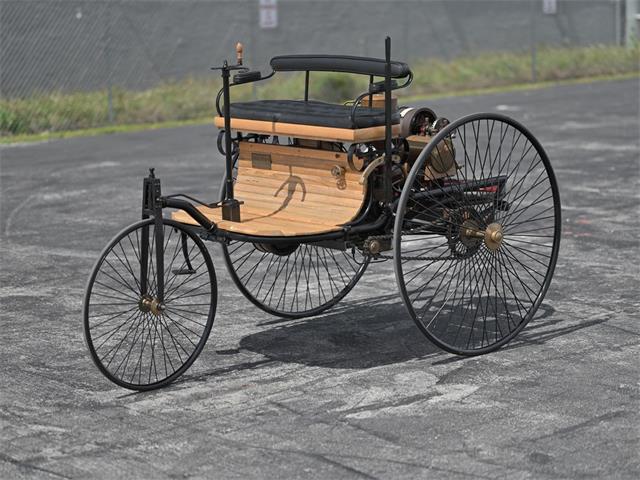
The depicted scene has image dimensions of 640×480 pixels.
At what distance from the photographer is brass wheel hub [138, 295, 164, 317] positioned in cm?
641

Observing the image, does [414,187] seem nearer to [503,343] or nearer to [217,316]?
[503,343]

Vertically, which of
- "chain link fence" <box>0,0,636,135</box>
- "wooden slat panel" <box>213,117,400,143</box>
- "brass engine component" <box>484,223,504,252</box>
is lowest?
"brass engine component" <box>484,223,504,252</box>

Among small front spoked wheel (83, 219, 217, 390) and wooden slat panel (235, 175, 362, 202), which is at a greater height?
wooden slat panel (235, 175, 362, 202)

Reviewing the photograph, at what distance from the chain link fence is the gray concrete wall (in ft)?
0.06

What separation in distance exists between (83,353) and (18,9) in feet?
→ 45.7

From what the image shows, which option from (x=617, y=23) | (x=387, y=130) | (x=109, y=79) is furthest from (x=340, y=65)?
(x=617, y=23)

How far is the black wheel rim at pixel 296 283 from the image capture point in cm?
786

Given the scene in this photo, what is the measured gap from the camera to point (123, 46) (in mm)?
21859

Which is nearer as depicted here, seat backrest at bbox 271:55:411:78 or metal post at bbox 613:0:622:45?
seat backrest at bbox 271:55:411:78

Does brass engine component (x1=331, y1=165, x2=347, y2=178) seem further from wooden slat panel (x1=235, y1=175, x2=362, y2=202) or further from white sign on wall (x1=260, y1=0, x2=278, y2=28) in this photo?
white sign on wall (x1=260, y1=0, x2=278, y2=28)

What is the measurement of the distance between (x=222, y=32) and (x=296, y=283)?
51.1 ft

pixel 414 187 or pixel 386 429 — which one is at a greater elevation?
pixel 414 187

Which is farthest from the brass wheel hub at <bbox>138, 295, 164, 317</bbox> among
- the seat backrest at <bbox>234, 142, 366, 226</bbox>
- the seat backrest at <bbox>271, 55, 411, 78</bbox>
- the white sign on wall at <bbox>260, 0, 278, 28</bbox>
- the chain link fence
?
the white sign on wall at <bbox>260, 0, 278, 28</bbox>

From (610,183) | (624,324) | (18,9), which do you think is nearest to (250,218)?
(624,324)
